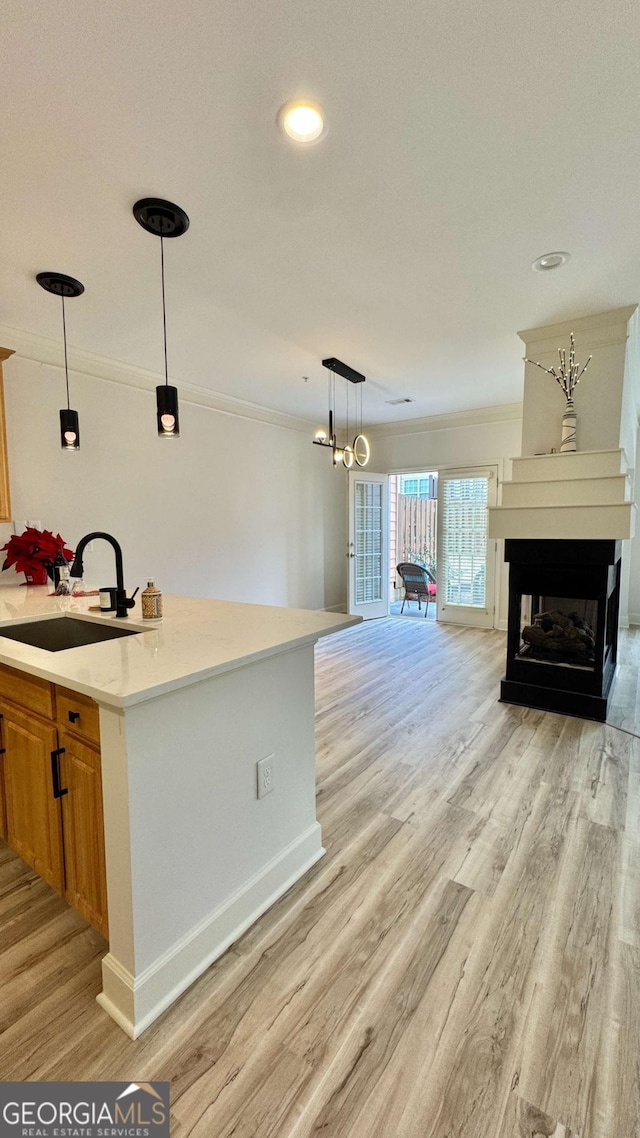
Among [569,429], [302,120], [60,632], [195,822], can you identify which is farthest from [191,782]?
[569,429]

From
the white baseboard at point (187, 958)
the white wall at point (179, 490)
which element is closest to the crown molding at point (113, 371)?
the white wall at point (179, 490)

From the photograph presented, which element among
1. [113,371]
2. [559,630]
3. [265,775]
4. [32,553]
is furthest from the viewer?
[113,371]

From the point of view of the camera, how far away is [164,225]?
213cm

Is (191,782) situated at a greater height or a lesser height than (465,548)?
lesser

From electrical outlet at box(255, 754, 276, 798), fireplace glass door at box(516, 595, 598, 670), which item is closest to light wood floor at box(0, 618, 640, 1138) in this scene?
electrical outlet at box(255, 754, 276, 798)

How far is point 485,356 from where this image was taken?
157 inches

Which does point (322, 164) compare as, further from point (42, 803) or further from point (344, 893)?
point (344, 893)

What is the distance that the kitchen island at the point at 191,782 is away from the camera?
1.22 metres

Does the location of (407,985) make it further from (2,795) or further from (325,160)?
(325,160)

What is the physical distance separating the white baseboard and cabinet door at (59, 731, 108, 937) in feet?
0.60

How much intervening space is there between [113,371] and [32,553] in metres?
1.78

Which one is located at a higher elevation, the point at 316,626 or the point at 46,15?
the point at 46,15

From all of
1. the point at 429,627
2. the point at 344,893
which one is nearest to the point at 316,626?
the point at 344,893

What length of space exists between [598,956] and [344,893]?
833mm
